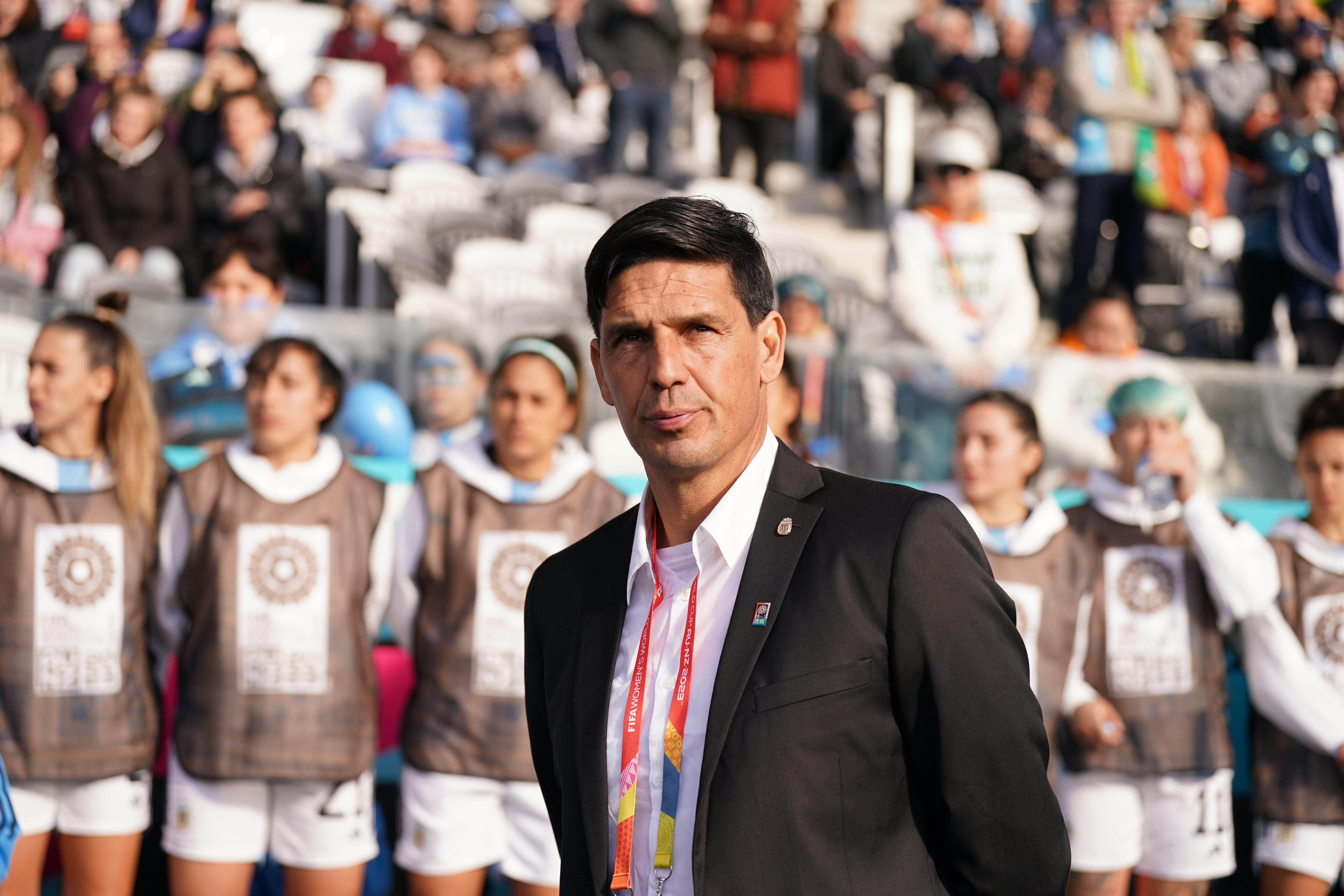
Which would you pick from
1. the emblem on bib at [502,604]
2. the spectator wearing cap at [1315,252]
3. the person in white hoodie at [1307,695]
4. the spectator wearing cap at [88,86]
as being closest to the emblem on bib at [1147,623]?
the person in white hoodie at [1307,695]

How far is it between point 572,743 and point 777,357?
62cm

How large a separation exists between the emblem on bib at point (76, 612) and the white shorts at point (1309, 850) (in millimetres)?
3468

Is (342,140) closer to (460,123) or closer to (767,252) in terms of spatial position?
(460,123)

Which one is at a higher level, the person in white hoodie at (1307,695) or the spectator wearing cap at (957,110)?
the spectator wearing cap at (957,110)

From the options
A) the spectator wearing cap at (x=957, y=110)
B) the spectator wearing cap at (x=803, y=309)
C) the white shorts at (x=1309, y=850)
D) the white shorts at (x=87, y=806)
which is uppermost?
the spectator wearing cap at (x=957, y=110)

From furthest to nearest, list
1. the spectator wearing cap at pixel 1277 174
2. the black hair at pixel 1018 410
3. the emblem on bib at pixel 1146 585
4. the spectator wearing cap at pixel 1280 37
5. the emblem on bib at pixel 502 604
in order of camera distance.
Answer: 1. the spectator wearing cap at pixel 1280 37
2. the spectator wearing cap at pixel 1277 174
3. the black hair at pixel 1018 410
4. the emblem on bib at pixel 1146 585
5. the emblem on bib at pixel 502 604

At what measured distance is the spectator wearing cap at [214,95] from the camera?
758 cm

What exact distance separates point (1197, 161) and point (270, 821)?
8.34 meters

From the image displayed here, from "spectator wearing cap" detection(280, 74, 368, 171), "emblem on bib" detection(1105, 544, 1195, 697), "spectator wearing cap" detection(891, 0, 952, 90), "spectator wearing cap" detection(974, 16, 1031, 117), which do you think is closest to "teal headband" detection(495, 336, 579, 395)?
"emblem on bib" detection(1105, 544, 1195, 697)

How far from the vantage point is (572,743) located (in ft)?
5.82

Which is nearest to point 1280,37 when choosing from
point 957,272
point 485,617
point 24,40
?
point 957,272

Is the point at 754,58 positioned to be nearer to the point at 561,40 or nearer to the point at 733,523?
the point at 561,40

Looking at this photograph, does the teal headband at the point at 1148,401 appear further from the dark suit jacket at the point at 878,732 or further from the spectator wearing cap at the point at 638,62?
the spectator wearing cap at the point at 638,62

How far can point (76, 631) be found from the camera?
11.9 feet
